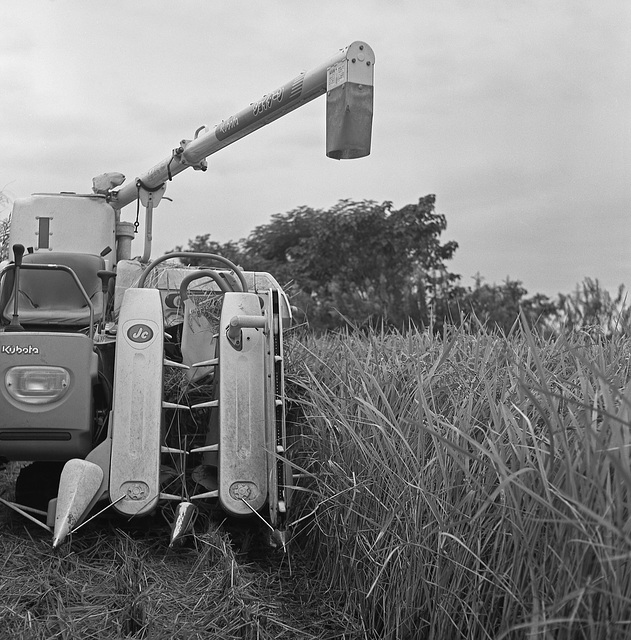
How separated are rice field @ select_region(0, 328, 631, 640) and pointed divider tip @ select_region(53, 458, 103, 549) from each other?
6.4 inches

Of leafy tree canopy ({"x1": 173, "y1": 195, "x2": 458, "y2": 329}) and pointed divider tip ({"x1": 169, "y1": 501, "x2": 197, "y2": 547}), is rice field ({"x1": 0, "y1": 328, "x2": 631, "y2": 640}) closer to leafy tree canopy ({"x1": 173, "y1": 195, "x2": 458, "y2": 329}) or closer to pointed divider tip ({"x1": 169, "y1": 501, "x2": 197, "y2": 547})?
pointed divider tip ({"x1": 169, "y1": 501, "x2": 197, "y2": 547})

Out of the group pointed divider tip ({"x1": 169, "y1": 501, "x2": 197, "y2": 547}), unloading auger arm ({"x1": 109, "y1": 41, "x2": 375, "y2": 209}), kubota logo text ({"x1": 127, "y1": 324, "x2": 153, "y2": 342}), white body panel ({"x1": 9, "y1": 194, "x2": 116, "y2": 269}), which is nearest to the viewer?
pointed divider tip ({"x1": 169, "y1": 501, "x2": 197, "y2": 547})

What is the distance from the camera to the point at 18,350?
3986 millimetres

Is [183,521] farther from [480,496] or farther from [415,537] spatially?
[480,496]

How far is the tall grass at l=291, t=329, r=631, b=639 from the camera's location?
2.10m

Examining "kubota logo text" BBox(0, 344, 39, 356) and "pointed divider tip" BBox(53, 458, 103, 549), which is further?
"kubota logo text" BBox(0, 344, 39, 356)

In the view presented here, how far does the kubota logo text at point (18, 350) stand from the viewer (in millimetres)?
3979

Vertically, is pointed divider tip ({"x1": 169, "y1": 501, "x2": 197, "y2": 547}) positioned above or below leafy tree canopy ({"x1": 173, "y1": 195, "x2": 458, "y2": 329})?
below

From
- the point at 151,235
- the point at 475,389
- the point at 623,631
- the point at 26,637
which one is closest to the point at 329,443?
the point at 475,389

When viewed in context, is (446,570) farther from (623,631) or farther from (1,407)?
(1,407)

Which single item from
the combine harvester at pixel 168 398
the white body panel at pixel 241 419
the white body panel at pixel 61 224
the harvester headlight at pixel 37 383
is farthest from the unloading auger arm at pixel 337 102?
the white body panel at pixel 61 224

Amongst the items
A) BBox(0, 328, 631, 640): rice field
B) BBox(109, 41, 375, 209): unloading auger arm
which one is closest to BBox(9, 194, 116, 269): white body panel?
BBox(109, 41, 375, 209): unloading auger arm

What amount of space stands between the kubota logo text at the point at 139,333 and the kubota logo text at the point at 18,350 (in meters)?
0.44

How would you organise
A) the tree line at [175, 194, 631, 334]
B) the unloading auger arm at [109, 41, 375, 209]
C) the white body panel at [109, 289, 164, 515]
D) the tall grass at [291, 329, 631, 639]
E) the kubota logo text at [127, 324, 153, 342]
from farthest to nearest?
the tree line at [175, 194, 631, 334] < the unloading auger arm at [109, 41, 375, 209] < the kubota logo text at [127, 324, 153, 342] < the white body panel at [109, 289, 164, 515] < the tall grass at [291, 329, 631, 639]
